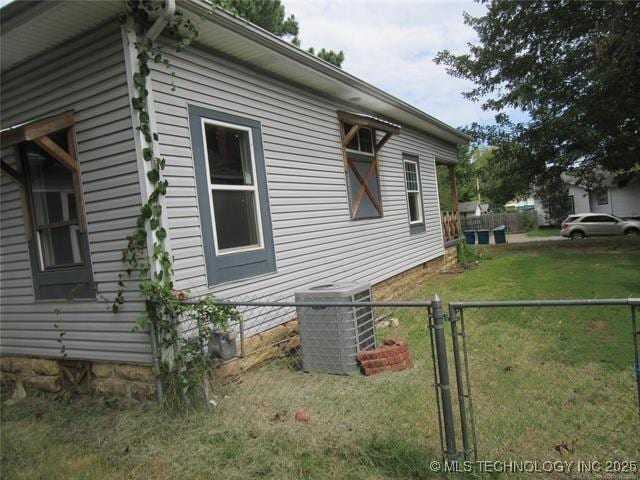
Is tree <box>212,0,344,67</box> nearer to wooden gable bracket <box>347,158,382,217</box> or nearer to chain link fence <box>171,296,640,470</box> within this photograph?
wooden gable bracket <box>347,158,382,217</box>

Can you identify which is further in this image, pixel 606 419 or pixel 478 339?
pixel 478 339

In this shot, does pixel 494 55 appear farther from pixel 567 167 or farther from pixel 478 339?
pixel 478 339

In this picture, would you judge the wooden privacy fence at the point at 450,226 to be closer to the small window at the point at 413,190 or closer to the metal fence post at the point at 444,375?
the small window at the point at 413,190

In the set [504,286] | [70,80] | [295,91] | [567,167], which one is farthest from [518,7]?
[70,80]

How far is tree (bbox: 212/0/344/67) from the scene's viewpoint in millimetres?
16413

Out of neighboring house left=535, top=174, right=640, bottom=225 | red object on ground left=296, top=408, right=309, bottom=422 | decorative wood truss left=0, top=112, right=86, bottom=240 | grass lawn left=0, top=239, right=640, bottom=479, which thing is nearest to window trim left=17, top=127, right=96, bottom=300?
decorative wood truss left=0, top=112, right=86, bottom=240

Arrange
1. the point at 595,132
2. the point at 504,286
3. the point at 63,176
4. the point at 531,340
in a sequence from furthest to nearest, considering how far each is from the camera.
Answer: the point at 595,132 → the point at 504,286 → the point at 531,340 → the point at 63,176

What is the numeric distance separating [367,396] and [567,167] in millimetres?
16917

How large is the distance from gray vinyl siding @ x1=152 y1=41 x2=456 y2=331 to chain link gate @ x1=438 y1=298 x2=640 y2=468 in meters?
2.39

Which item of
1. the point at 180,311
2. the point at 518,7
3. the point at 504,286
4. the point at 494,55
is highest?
the point at 518,7

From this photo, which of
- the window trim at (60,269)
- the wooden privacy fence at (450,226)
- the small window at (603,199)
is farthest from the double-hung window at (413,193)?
the small window at (603,199)

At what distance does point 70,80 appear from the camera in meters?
4.35

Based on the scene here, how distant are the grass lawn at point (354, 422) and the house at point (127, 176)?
68 cm

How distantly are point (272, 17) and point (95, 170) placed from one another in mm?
15804
